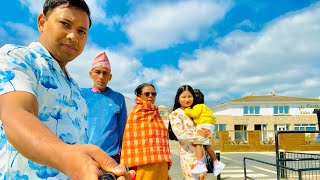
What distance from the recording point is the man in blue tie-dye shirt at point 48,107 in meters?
0.69

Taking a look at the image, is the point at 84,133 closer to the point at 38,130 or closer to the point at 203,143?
the point at 38,130

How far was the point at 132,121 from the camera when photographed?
13.5ft

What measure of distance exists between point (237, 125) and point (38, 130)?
48.7 metres

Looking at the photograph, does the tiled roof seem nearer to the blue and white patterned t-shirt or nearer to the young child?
the young child

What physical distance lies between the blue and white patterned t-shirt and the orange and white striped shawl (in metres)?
2.64

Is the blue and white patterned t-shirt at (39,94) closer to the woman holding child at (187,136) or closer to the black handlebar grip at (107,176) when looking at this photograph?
the black handlebar grip at (107,176)

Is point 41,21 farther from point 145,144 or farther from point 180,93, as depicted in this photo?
point 180,93

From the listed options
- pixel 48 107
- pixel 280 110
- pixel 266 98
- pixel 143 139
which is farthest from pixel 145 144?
pixel 266 98

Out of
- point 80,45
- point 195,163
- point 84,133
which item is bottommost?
point 195,163

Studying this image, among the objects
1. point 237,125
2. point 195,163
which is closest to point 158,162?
point 195,163

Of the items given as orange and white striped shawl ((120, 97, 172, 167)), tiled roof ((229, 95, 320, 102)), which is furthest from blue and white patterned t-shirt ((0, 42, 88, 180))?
tiled roof ((229, 95, 320, 102))

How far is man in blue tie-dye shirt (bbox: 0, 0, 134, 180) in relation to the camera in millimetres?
690

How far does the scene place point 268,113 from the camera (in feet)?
170

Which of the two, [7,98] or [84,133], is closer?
[7,98]
